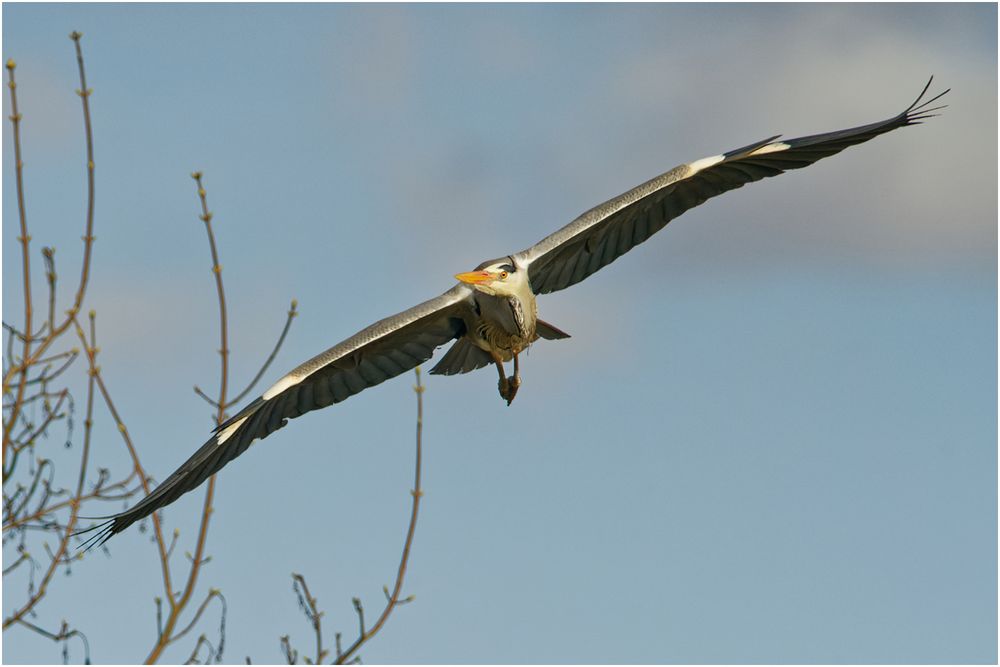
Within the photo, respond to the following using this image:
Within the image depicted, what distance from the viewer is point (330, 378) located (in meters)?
9.73

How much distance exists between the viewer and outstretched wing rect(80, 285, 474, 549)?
29.3 ft

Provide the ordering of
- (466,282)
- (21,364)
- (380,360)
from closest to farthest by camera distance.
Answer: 1. (21,364)
2. (466,282)
3. (380,360)

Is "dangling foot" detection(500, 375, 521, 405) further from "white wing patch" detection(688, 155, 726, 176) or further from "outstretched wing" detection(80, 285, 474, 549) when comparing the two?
"white wing patch" detection(688, 155, 726, 176)

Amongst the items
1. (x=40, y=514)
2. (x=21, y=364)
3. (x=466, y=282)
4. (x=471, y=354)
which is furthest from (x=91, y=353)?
(x=471, y=354)

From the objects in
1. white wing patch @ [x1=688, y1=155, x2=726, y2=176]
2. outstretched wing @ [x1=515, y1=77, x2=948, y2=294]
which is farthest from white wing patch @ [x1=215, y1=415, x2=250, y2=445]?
white wing patch @ [x1=688, y1=155, x2=726, y2=176]

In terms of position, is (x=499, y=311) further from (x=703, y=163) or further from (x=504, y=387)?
(x=703, y=163)

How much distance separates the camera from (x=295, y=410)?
31.6 ft

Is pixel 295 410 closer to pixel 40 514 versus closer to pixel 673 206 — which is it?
pixel 40 514

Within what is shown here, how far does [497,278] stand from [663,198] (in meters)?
1.96

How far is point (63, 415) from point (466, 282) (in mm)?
3156

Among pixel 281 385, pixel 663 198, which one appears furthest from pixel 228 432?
pixel 663 198

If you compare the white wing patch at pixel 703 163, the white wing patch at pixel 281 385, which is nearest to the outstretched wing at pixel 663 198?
the white wing patch at pixel 703 163

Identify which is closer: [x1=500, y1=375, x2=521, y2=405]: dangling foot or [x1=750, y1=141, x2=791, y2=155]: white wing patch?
[x1=500, y1=375, x2=521, y2=405]: dangling foot

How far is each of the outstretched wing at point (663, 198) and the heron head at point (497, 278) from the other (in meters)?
0.30
